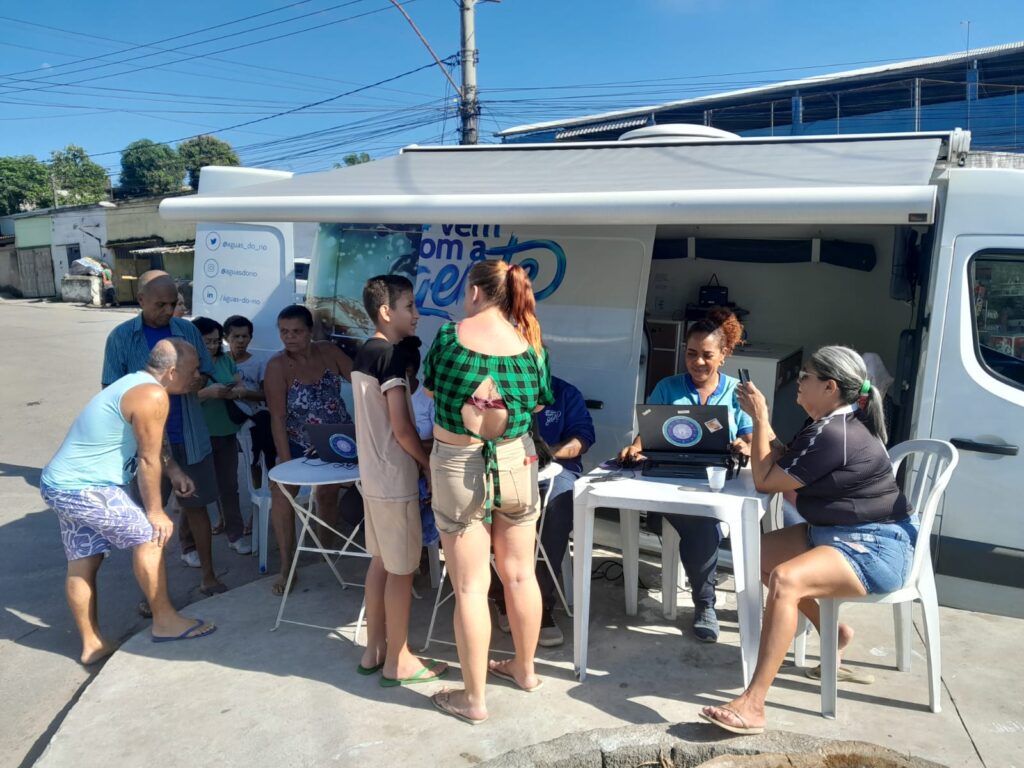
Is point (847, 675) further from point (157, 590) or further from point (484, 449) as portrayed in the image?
point (157, 590)

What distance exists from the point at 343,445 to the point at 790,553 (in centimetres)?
209

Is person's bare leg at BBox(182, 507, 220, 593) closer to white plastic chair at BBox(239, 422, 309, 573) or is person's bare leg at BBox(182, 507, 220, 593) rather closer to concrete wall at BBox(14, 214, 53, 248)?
white plastic chair at BBox(239, 422, 309, 573)

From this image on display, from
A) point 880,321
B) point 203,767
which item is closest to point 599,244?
point 203,767

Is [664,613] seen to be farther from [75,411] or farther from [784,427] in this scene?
[75,411]

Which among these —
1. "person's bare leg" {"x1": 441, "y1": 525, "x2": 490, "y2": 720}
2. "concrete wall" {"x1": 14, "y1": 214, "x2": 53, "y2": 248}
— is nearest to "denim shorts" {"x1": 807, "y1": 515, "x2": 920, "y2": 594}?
"person's bare leg" {"x1": 441, "y1": 525, "x2": 490, "y2": 720}

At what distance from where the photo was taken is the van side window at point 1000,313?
3.30m

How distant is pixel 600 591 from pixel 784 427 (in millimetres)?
3089

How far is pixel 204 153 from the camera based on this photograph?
56.2m

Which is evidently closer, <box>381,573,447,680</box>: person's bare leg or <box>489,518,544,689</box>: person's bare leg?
<box>489,518,544,689</box>: person's bare leg

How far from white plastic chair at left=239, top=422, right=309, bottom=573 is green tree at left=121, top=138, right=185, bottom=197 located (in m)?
60.2

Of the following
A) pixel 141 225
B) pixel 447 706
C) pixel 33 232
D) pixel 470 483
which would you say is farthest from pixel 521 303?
pixel 33 232

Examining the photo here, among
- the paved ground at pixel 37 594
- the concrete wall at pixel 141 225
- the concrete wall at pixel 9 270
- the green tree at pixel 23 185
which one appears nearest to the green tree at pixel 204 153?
the green tree at pixel 23 185

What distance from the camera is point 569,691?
10.1 ft

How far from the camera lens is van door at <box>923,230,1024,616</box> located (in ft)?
10.8
